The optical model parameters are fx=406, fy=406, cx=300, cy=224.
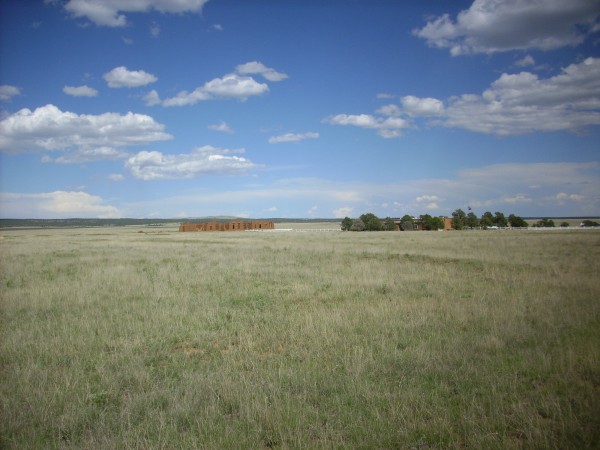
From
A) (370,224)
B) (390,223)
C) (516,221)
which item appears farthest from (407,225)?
(516,221)

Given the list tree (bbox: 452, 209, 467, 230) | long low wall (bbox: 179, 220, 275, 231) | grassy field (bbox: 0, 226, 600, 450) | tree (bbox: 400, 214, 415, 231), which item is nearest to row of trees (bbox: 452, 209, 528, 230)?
tree (bbox: 452, 209, 467, 230)

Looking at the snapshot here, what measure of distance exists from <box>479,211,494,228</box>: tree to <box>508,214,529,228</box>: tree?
4.06 meters

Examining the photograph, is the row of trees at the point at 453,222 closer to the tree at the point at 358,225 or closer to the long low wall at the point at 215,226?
the tree at the point at 358,225

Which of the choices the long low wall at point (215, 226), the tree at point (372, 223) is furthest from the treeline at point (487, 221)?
the long low wall at point (215, 226)

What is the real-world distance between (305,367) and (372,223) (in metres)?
88.9

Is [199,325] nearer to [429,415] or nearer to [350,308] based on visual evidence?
[350,308]

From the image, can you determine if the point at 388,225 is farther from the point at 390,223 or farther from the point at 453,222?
the point at 453,222

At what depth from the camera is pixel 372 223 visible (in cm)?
9456

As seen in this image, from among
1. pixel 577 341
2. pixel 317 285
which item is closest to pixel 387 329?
pixel 577 341

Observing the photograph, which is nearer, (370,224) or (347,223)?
(370,224)

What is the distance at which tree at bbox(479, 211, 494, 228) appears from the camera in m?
95.3

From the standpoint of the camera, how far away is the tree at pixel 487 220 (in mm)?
95344

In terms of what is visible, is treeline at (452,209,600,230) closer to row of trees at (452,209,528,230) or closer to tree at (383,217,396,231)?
row of trees at (452,209,528,230)

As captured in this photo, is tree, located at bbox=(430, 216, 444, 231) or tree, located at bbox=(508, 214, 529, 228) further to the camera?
tree, located at bbox=(508, 214, 529, 228)
